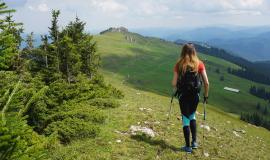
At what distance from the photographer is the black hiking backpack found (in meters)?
15.7

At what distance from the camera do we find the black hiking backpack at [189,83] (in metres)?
15.7

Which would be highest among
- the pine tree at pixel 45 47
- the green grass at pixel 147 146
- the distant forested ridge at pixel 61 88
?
the pine tree at pixel 45 47

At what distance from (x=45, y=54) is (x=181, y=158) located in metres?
15.9

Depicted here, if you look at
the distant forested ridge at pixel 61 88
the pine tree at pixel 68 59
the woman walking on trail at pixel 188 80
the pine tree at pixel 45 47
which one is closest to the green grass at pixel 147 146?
the distant forested ridge at pixel 61 88

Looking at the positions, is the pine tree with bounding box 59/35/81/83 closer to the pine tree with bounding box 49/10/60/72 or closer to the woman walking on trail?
the pine tree with bounding box 49/10/60/72

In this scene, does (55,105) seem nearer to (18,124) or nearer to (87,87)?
(87,87)

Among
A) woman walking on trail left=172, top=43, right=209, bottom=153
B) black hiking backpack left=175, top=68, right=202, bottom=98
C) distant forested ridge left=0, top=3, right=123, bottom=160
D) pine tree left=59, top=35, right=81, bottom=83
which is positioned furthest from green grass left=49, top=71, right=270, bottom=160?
pine tree left=59, top=35, right=81, bottom=83

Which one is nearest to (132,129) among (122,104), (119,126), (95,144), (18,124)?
(119,126)

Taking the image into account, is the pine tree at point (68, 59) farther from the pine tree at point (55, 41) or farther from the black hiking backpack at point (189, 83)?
the black hiking backpack at point (189, 83)

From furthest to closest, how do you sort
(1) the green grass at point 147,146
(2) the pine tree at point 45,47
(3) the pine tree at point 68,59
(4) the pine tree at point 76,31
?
(4) the pine tree at point 76,31 < (3) the pine tree at point 68,59 < (2) the pine tree at point 45,47 < (1) the green grass at point 147,146

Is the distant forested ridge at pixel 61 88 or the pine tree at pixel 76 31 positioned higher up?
the pine tree at pixel 76 31

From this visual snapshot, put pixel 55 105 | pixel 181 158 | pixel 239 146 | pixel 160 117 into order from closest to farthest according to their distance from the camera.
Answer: pixel 181 158 → pixel 239 146 → pixel 55 105 → pixel 160 117

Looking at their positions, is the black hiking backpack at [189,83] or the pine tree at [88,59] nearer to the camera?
the black hiking backpack at [189,83]

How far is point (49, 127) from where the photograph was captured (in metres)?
20.5
